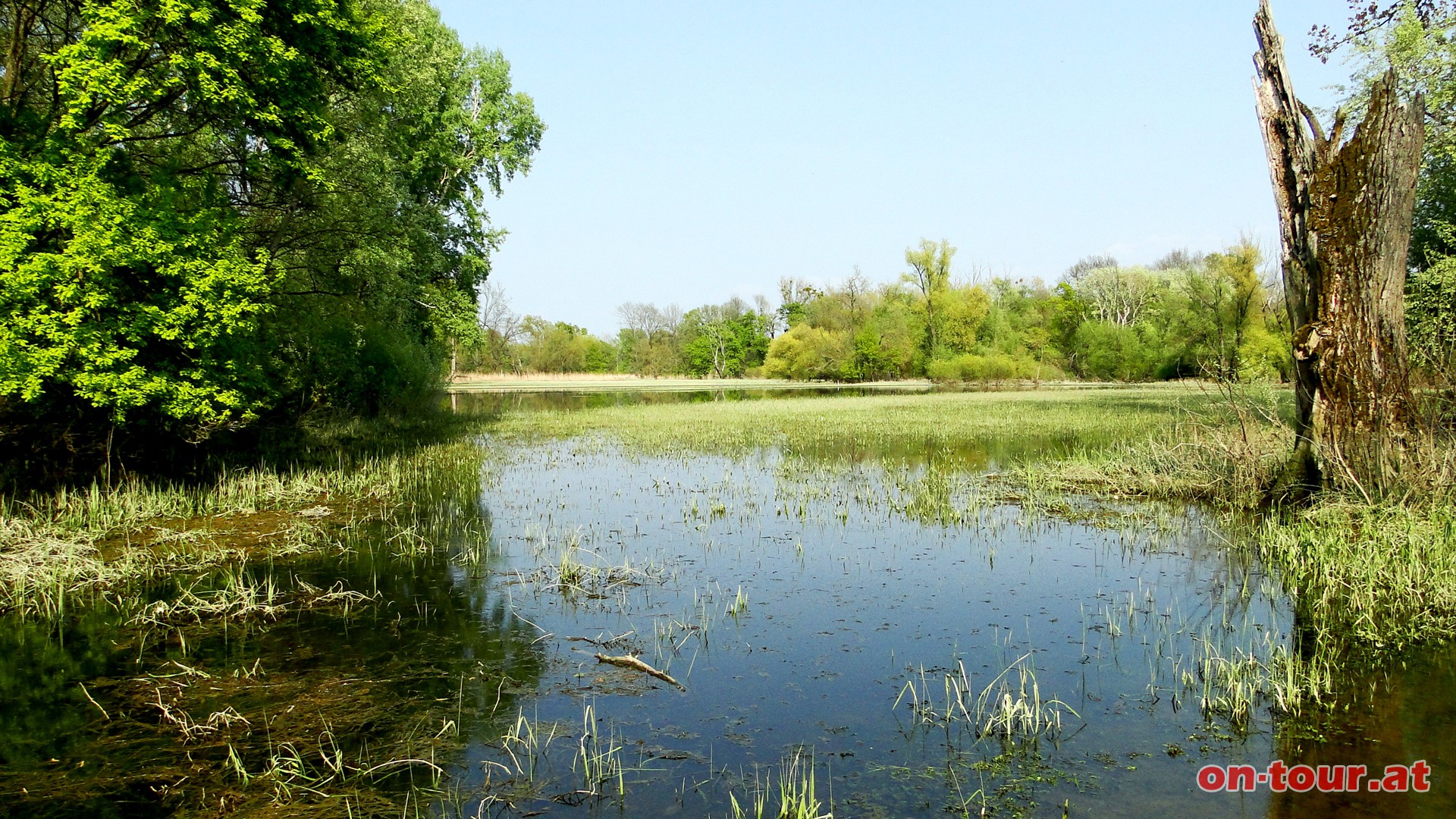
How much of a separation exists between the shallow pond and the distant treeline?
90.8 ft

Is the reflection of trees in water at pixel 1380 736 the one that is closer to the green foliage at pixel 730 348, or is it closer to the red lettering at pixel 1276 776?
the red lettering at pixel 1276 776

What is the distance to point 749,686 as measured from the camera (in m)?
5.96

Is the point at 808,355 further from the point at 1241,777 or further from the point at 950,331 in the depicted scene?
the point at 1241,777

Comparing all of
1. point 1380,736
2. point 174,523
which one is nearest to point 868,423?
point 174,523

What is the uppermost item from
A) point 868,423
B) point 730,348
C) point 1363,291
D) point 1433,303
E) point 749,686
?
point 730,348

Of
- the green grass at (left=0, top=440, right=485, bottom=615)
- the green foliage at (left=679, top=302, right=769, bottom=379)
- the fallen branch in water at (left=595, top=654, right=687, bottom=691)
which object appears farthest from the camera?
the green foliage at (left=679, top=302, right=769, bottom=379)

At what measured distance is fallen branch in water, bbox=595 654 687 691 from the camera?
19.8ft

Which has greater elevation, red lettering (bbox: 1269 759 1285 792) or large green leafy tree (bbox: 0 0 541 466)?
large green leafy tree (bbox: 0 0 541 466)

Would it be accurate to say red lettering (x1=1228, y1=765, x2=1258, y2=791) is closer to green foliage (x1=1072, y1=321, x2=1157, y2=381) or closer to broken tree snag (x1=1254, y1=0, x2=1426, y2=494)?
broken tree snag (x1=1254, y1=0, x2=1426, y2=494)

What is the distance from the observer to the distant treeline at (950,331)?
55.0 meters

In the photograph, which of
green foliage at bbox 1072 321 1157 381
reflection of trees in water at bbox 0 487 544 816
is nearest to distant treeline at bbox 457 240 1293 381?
green foliage at bbox 1072 321 1157 381

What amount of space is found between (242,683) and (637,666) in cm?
286

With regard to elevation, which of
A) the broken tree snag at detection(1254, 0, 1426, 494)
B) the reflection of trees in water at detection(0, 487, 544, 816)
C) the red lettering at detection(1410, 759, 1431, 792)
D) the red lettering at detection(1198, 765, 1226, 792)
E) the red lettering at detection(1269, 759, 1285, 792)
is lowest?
the reflection of trees in water at detection(0, 487, 544, 816)

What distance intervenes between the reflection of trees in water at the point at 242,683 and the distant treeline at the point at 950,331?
90.7 ft
